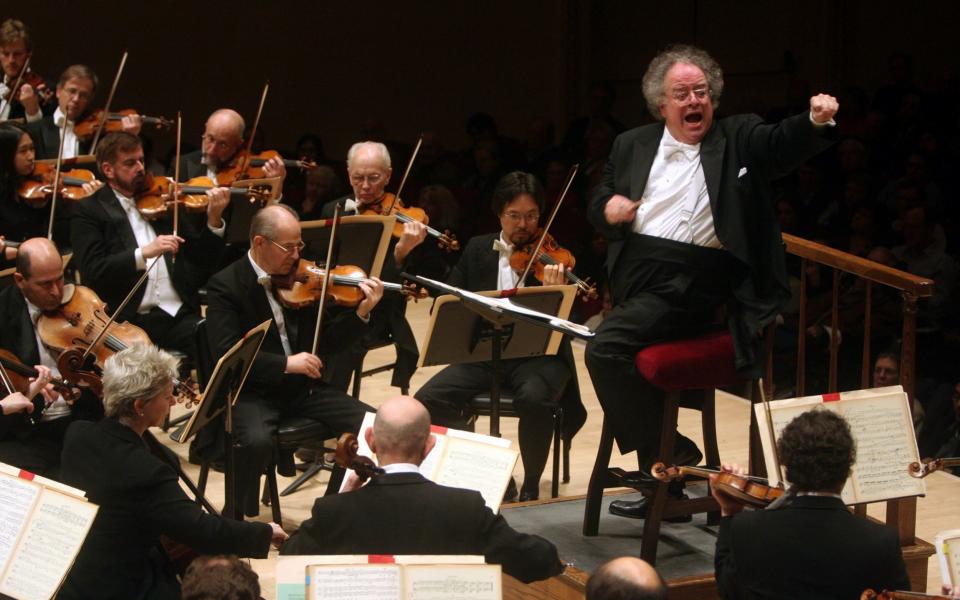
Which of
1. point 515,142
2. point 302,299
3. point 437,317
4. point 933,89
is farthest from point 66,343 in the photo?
point 933,89

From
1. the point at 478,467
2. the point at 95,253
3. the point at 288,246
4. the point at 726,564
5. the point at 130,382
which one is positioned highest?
the point at 288,246

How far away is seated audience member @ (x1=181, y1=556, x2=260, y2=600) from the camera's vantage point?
249 centimetres

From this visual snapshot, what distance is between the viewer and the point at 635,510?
13.3ft

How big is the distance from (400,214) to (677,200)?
1883 mm

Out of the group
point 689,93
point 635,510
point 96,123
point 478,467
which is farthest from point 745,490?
point 96,123

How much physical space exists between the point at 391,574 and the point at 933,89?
651 centimetres

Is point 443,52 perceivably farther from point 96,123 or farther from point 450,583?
point 450,583

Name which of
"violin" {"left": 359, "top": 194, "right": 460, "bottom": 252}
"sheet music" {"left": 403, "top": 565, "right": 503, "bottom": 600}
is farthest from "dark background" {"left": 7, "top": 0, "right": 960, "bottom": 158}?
"sheet music" {"left": 403, "top": 565, "right": 503, "bottom": 600}

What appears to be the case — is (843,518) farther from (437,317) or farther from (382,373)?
(382,373)

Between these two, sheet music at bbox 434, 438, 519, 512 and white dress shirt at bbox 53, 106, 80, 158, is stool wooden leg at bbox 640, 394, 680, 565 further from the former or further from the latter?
white dress shirt at bbox 53, 106, 80, 158

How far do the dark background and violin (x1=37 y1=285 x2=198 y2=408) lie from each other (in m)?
4.97

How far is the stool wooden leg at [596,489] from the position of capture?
12.9 feet

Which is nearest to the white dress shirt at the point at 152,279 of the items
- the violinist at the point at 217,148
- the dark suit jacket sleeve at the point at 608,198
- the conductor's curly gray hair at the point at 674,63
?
the violinist at the point at 217,148

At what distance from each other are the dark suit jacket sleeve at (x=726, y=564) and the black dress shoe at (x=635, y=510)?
3.57 feet
